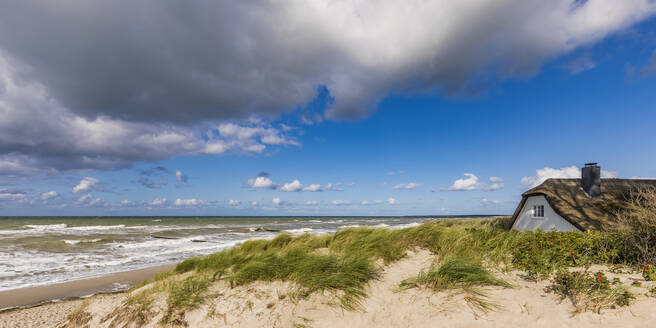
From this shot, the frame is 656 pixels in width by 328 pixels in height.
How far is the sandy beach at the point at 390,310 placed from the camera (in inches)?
162

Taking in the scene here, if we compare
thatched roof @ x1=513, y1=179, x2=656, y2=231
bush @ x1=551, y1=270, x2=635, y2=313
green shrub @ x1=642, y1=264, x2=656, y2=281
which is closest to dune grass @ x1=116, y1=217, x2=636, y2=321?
bush @ x1=551, y1=270, x2=635, y2=313

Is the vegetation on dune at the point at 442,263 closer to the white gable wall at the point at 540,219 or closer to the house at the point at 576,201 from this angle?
the house at the point at 576,201

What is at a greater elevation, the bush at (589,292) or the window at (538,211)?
the window at (538,211)

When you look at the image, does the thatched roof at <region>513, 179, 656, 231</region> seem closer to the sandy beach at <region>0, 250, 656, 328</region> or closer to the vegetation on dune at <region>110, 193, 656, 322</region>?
the vegetation on dune at <region>110, 193, 656, 322</region>

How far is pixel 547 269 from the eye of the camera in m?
5.55

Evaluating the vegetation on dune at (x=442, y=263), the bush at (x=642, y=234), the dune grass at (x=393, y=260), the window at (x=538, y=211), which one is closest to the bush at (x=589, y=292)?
the vegetation on dune at (x=442, y=263)

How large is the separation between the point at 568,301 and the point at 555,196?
Answer: 14893 millimetres

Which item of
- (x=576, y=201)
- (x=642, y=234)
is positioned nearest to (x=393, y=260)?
(x=642, y=234)

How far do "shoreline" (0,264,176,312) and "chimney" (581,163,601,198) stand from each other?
22606mm

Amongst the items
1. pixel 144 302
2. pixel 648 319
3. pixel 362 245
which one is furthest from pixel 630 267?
pixel 144 302

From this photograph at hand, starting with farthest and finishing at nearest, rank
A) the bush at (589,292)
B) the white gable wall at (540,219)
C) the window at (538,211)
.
A: the window at (538,211) → the white gable wall at (540,219) → the bush at (589,292)

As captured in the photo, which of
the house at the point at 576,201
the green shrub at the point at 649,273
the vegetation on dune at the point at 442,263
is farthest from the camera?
the house at the point at 576,201

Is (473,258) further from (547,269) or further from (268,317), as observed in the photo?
(268,317)

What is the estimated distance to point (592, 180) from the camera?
15758mm
